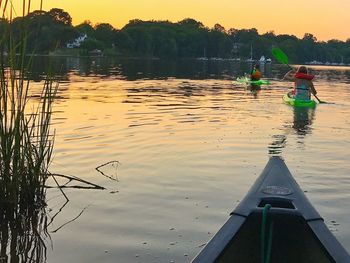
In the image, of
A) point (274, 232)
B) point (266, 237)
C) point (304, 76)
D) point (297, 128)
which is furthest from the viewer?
point (304, 76)

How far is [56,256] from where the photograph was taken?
17.5 ft

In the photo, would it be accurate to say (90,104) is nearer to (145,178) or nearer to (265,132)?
(265,132)

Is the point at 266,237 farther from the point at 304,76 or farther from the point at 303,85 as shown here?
the point at 303,85

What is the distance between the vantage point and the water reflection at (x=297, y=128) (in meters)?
11.1

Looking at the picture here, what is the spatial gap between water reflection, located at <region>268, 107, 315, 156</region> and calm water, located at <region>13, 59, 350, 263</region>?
33 millimetres

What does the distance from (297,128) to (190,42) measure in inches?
5778

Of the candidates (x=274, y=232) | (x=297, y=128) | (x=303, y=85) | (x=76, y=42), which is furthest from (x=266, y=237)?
(x=76, y=42)

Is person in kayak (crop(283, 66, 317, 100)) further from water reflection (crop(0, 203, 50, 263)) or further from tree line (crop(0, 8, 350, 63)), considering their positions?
tree line (crop(0, 8, 350, 63))

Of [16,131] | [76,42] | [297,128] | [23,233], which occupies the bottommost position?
[23,233]

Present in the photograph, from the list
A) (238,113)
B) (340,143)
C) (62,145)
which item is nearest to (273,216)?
(62,145)

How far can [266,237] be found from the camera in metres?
4.42

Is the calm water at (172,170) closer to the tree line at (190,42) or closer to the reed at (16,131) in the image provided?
the reed at (16,131)

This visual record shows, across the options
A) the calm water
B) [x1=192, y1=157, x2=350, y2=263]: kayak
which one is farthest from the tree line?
[x1=192, y1=157, x2=350, y2=263]: kayak

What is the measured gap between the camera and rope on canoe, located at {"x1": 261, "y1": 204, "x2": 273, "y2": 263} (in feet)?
13.7
